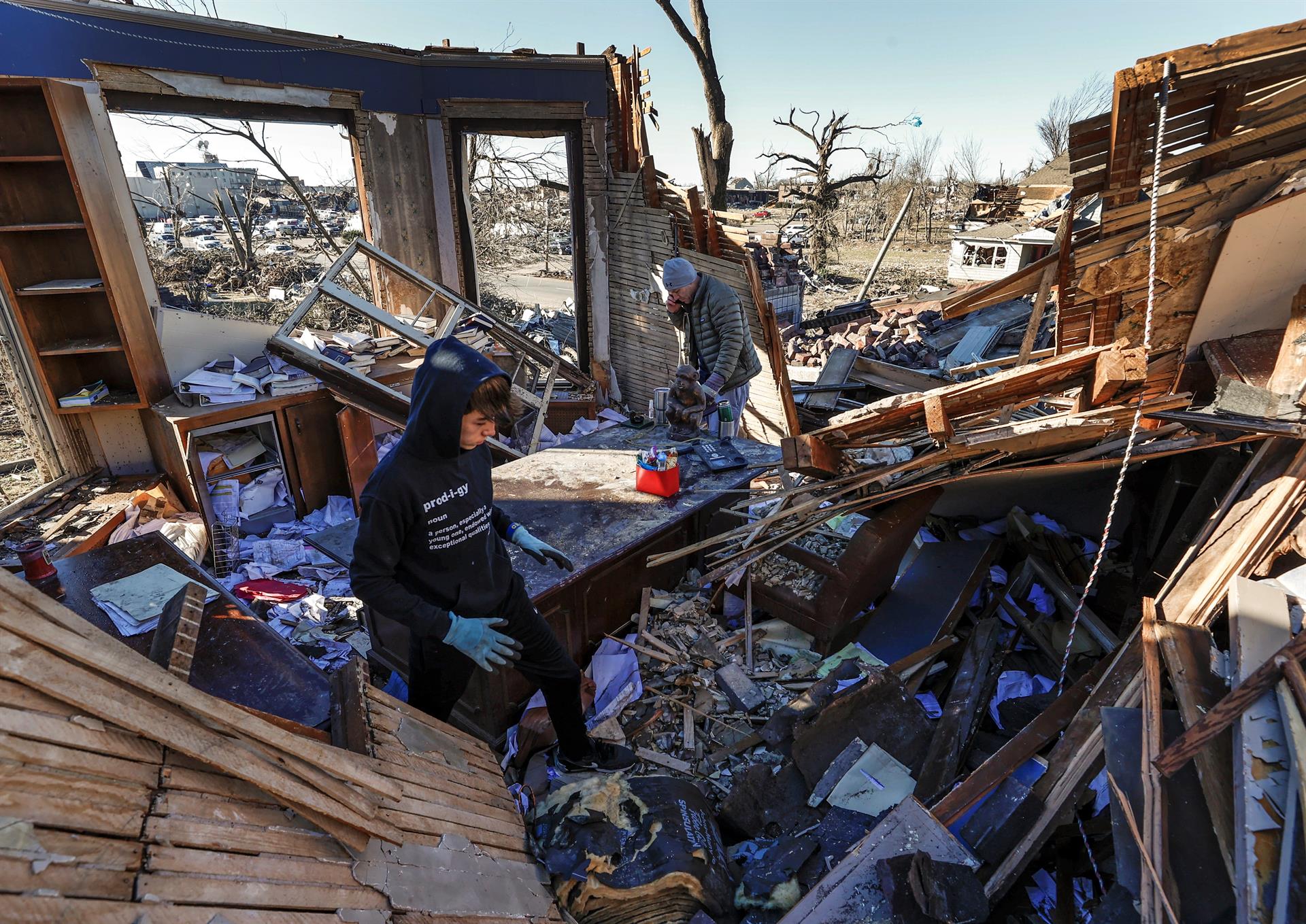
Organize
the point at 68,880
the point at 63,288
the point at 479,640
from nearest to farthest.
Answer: the point at 68,880
the point at 479,640
the point at 63,288

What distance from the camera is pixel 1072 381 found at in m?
3.16

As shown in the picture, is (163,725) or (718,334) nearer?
(163,725)

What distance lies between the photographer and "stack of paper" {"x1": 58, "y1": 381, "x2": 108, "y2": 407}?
5.71m

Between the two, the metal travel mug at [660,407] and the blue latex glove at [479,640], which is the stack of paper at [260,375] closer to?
the metal travel mug at [660,407]

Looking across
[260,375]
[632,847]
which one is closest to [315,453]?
[260,375]

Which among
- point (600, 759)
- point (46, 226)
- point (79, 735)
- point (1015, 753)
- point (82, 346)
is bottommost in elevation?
point (600, 759)

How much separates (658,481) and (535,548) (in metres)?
1.19

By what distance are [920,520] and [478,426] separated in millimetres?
2550

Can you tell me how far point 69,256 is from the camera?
226 inches

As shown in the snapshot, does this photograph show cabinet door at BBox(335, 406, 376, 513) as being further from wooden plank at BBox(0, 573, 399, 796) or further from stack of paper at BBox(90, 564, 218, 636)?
wooden plank at BBox(0, 573, 399, 796)

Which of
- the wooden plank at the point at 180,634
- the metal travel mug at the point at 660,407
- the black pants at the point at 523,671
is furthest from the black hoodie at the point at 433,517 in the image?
the metal travel mug at the point at 660,407

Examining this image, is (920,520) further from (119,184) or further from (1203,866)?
(119,184)

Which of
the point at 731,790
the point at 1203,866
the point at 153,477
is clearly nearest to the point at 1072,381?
the point at 1203,866

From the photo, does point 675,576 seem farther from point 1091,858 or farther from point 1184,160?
point 1184,160
